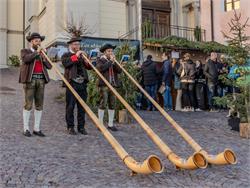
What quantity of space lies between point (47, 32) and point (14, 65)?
675 centimetres

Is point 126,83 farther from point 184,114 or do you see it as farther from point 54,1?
point 54,1

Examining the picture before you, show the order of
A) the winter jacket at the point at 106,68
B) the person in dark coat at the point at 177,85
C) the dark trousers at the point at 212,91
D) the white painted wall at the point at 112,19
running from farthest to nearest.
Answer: the white painted wall at the point at 112,19, the person in dark coat at the point at 177,85, the dark trousers at the point at 212,91, the winter jacket at the point at 106,68

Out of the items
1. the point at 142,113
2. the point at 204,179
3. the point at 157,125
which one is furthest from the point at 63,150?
the point at 142,113

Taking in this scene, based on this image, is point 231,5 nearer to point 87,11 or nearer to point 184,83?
point 87,11

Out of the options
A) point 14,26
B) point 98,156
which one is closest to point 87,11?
point 14,26

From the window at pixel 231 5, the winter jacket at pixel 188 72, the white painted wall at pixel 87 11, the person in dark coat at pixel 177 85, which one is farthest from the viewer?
the window at pixel 231 5

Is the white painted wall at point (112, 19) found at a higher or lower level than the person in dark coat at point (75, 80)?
higher

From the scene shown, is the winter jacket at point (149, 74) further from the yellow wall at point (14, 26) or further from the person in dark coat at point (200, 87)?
the yellow wall at point (14, 26)

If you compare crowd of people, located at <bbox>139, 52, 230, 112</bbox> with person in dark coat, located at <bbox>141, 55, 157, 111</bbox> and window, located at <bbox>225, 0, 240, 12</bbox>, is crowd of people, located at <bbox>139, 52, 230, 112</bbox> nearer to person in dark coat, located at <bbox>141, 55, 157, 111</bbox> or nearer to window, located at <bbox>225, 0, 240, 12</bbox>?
person in dark coat, located at <bbox>141, 55, 157, 111</bbox>

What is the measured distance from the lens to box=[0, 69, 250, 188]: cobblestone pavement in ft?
15.0

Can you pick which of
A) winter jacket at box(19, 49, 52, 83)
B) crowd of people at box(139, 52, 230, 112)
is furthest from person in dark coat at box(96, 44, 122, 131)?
crowd of people at box(139, 52, 230, 112)

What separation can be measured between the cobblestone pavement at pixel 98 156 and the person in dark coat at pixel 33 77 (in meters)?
0.36

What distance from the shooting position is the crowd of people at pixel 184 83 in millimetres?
12195

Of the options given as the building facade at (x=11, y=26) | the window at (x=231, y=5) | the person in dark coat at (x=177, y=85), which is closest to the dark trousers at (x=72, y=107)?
the person in dark coat at (x=177, y=85)
